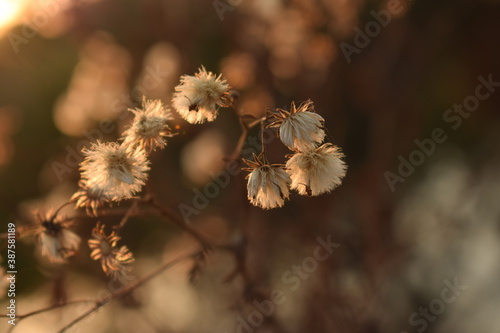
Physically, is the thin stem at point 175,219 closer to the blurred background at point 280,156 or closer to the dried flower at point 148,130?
the dried flower at point 148,130

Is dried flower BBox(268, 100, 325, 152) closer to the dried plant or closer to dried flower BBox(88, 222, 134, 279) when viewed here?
the dried plant

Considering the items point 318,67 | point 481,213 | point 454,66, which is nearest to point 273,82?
point 318,67

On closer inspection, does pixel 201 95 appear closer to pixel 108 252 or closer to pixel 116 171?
pixel 116 171

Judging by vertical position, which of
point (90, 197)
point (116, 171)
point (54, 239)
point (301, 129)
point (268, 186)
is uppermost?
point (301, 129)

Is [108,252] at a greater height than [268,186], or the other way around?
[268,186]

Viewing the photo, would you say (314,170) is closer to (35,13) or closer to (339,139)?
(339,139)

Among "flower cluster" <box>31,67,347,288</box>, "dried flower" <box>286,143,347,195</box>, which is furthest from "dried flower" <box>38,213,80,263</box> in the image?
"dried flower" <box>286,143,347,195</box>

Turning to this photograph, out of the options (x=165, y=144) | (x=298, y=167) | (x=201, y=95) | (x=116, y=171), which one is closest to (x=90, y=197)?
(x=116, y=171)

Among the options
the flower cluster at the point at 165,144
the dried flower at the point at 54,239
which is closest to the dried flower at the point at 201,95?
the flower cluster at the point at 165,144
